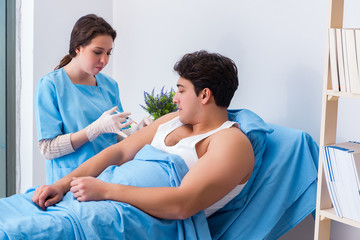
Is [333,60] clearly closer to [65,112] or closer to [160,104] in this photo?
[160,104]

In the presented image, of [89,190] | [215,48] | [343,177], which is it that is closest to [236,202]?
[343,177]

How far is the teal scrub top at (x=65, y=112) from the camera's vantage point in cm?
206

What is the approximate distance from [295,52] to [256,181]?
0.61m

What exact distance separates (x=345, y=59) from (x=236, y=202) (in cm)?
66

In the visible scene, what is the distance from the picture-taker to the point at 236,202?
1722 millimetres

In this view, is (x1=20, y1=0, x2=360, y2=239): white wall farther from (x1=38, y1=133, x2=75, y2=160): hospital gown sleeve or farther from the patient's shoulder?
(x1=38, y1=133, x2=75, y2=160): hospital gown sleeve

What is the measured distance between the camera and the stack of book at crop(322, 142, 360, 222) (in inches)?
55.9

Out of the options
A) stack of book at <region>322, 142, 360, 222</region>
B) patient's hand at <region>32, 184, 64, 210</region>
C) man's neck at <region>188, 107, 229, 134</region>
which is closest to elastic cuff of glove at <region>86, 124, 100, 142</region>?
patient's hand at <region>32, 184, 64, 210</region>

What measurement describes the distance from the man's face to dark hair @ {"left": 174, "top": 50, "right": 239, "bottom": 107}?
0.07 feet

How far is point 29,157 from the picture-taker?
3.12m

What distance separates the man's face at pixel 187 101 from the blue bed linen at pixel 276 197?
339 mm

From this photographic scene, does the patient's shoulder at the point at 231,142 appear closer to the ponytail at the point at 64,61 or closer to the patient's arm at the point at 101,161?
the patient's arm at the point at 101,161

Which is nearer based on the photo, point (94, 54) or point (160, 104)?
point (94, 54)

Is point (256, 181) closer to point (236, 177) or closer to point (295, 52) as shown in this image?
point (236, 177)
